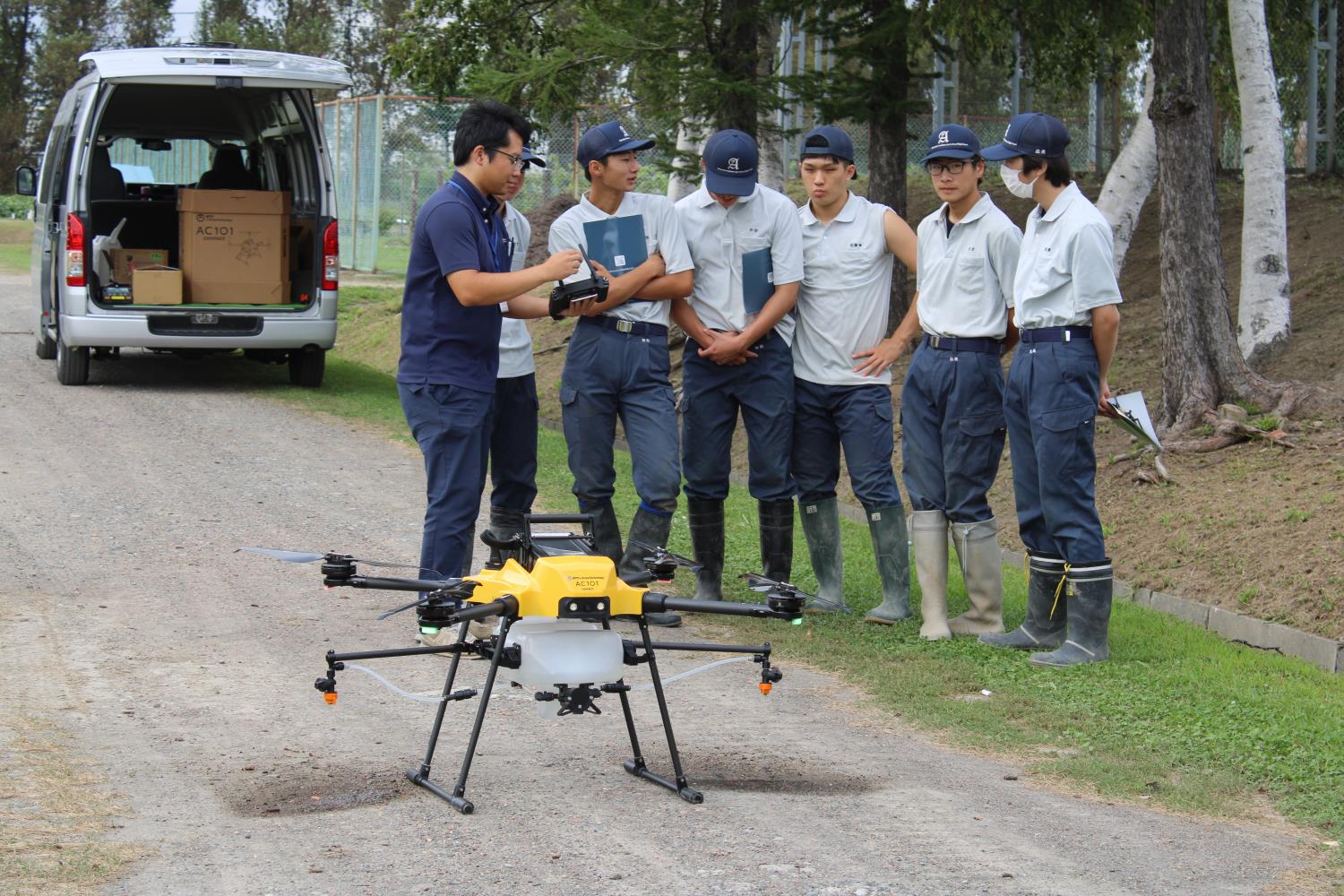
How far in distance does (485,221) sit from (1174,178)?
18.0 ft

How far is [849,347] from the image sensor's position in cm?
715

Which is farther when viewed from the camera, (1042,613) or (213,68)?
(213,68)

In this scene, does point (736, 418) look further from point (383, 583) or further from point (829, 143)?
point (383, 583)

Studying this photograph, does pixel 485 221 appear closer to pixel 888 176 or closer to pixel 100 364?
pixel 888 176

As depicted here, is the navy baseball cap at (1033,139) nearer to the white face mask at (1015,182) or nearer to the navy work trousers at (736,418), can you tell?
the white face mask at (1015,182)

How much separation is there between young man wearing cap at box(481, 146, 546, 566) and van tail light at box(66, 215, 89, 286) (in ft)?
22.9

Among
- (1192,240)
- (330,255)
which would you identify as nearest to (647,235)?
(1192,240)

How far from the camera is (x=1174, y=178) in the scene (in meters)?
10.0

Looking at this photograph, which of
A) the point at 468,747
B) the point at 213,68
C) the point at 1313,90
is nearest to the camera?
the point at 468,747

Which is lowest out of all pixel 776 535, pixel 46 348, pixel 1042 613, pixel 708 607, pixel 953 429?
pixel 1042 613

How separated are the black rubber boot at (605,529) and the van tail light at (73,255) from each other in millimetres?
7438

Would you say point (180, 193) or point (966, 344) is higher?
point (180, 193)

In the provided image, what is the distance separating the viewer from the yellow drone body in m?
4.50

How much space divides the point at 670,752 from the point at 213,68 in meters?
9.32
